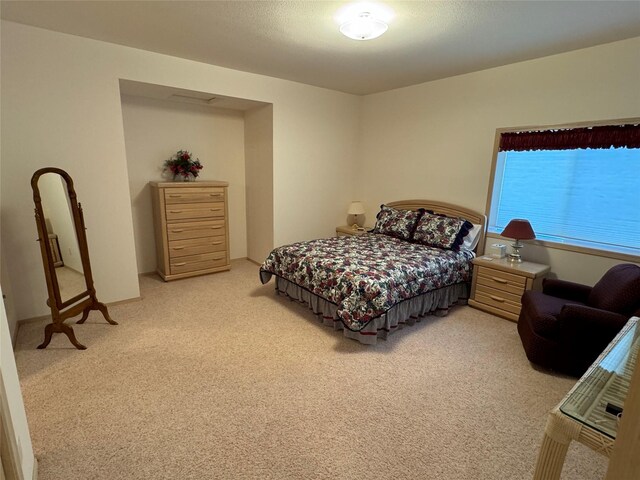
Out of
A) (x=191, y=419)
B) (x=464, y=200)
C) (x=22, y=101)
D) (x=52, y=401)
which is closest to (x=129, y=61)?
(x=22, y=101)

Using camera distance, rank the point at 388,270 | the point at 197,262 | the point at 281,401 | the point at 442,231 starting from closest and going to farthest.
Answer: the point at 281,401 < the point at 388,270 < the point at 442,231 < the point at 197,262

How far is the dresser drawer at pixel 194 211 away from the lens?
13.3ft

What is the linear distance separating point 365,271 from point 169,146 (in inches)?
126

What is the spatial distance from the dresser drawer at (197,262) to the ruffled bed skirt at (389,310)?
1.21 metres

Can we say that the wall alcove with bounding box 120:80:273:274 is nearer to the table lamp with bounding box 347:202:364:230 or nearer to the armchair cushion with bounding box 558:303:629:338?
the table lamp with bounding box 347:202:364:230

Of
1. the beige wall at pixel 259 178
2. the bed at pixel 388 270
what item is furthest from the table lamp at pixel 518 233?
the beige wall at pixel 259 178

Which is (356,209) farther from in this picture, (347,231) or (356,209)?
(347,231)

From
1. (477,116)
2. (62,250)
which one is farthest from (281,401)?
(477,116)

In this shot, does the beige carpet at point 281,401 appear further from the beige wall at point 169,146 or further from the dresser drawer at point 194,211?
the beige wall at point 169,146

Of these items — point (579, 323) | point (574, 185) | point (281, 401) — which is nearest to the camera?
point (281, 401)

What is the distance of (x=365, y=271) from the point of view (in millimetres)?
2914

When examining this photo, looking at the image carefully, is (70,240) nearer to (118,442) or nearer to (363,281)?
(118,442)

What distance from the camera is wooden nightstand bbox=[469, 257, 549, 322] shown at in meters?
3.16

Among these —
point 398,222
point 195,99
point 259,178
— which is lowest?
point 398,222
